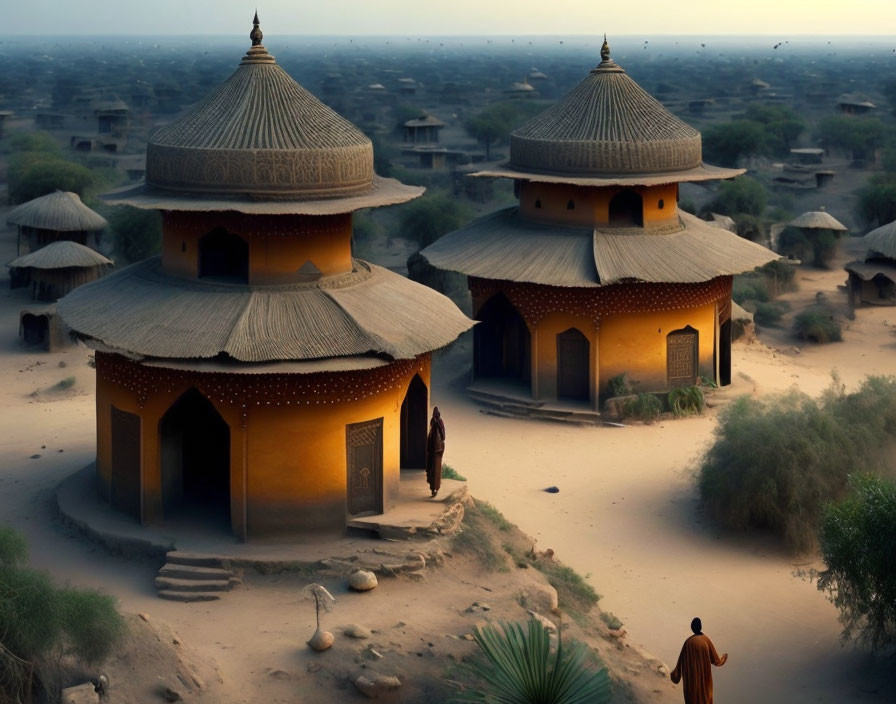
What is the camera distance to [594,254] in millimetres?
21891

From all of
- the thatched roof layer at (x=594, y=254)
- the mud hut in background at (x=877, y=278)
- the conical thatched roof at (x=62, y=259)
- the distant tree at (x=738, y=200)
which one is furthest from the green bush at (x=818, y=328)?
the conical thatched roof at (x=62, y=259)

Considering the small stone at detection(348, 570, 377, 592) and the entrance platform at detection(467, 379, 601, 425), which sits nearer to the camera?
the small stone at detection(348, 570, 377, 592)

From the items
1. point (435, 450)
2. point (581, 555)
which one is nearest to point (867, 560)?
point (581, 555)

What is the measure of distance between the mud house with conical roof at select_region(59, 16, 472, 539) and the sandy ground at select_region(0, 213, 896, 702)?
129 cm

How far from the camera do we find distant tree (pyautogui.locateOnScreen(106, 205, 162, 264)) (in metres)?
32.9

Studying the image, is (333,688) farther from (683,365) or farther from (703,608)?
(683,365)

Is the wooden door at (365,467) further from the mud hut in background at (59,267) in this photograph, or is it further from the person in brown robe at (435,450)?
the mud hut in background at (59,267)

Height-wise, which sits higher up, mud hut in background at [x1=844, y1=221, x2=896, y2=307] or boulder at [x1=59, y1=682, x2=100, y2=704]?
mud hut in background at [x1=844, y1=221, x2=896, y2=307]

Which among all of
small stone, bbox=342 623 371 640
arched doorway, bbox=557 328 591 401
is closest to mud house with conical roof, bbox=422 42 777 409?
arched doorway, bbox=557 328 591 401

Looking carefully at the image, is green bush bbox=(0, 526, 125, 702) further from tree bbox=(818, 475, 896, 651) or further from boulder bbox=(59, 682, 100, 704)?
tree bbox=(818, 475, 896, 651)

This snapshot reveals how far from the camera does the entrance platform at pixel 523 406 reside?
22.1 m

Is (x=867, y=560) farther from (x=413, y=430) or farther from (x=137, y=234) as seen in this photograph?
(x=137, y=234)

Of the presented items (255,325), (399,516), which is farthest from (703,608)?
(255,325)

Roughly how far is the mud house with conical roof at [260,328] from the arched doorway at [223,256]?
25mm
